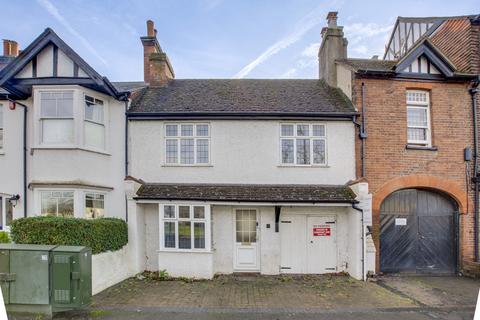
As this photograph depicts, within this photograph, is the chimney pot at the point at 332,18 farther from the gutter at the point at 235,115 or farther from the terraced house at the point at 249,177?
the gutter at the point at 235,115

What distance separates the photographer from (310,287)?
8.32 m

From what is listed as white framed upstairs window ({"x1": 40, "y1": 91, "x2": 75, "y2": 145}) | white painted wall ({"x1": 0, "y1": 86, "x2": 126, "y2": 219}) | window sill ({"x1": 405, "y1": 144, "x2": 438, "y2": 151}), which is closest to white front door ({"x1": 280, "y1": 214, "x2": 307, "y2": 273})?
window sill ({"x1": 405, "y1": 144, "x2": 438, "y2": 151})

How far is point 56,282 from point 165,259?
3423 millimetres

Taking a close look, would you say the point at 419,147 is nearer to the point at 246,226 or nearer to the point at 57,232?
the point at 246,226

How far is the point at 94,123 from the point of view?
940cm

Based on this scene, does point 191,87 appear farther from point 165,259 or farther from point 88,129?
point 165,259

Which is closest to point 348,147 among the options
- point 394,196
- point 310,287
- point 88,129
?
point 394,196

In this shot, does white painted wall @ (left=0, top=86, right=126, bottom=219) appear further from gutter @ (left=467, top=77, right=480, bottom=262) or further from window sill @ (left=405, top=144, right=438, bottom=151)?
gutter @ (left=467, top=77, right=480, bottom=262)

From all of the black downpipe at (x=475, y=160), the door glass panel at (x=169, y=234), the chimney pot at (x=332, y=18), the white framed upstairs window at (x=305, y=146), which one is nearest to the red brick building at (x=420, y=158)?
the black downpipe at (x=475, y=160)

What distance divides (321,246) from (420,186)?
12.8ft

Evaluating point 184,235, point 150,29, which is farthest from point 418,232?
point 150,29

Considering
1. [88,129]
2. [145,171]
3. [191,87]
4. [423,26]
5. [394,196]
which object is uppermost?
[423,26]

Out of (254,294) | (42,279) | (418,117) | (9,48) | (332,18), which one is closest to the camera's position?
(42,279)

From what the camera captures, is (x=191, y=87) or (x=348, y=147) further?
(x=191, y=87)
